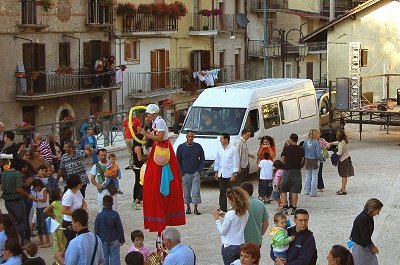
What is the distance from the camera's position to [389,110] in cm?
3441

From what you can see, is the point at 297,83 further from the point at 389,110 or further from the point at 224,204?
the point at 224,204

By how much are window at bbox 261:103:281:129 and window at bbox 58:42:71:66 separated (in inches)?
707

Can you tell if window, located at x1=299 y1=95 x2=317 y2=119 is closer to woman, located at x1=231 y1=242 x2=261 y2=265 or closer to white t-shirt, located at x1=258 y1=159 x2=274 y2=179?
white t-shirt, located at x1=258 y1=159 x2=274 y2=179

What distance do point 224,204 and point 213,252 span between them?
300 centimetres

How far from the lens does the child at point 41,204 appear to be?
1739 centimetres

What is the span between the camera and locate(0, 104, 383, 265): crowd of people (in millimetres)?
12352

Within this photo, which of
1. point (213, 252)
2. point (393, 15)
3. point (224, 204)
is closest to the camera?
point (213, 252)

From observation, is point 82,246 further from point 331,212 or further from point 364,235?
point 331,212

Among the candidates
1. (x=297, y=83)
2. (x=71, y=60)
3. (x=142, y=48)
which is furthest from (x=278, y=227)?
(x=142, y=48)

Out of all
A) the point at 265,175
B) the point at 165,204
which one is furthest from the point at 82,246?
the point at 265,175

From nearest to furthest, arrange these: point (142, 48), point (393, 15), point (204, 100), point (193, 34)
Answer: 1. point (204, 100)
2. point (393, 15)
3. point (142, 48)
4. point (193, 34)

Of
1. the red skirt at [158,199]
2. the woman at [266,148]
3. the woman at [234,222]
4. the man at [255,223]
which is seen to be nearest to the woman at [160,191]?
the red skirt at [158,199]

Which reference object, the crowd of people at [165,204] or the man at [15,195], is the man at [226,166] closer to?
the crowd of people at [165,204]

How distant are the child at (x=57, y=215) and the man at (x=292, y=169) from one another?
5.76 m
